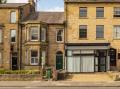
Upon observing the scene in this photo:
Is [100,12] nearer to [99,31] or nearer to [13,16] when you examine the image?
[99,31]

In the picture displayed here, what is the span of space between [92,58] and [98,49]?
1.45 metres

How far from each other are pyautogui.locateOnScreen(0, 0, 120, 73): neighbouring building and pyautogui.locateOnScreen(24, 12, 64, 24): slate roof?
0.53 m

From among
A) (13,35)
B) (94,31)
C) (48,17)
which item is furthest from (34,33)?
(94,31)

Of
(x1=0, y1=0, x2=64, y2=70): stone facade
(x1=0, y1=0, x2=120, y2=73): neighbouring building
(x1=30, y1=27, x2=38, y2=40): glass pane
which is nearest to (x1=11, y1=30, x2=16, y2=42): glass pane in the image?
(x1=0, y1=0, x2=120, y2=73): neighbouring building

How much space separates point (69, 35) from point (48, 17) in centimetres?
504

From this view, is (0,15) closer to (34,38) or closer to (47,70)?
(34,38)

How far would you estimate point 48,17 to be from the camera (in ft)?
192

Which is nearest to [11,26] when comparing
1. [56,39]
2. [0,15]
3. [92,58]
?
[0,15]

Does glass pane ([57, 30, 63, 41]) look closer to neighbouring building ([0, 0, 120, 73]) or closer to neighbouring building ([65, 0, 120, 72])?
neighbouring building ([0, 0, 120, 73])

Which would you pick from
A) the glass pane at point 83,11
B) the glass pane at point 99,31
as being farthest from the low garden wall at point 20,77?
the glass pane at point 83,11

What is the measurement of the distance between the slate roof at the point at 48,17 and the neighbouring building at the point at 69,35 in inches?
20.7

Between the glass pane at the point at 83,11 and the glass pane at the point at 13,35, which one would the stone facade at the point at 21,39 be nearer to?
the glass pane at the point at 13,35

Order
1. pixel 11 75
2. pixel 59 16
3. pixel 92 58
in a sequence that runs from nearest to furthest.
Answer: pixel 11 75, pixel 92 58, pixel 59 16

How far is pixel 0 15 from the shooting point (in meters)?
55.8
